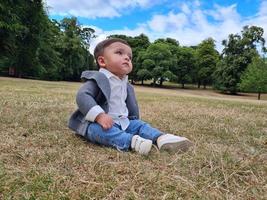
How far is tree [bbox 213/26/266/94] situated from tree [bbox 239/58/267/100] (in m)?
5.89

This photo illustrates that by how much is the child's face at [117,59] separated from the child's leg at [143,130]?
509mm

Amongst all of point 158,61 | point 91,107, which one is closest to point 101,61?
point 91,107

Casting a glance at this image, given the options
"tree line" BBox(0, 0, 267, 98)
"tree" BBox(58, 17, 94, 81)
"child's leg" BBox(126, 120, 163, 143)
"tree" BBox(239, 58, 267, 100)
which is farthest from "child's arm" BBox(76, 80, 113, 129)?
"tree" BBox(58, 17, 94, 81)

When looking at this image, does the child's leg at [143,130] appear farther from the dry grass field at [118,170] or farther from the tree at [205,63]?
the tree at [205,63]

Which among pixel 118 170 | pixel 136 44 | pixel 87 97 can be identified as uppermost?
pixel 136 44

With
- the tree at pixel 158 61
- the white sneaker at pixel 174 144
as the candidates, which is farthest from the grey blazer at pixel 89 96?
the tree at pixel 158 61

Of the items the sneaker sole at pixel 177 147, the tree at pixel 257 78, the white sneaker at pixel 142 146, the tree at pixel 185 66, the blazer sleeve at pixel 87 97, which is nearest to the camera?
the white sneaker at pixel 142 146

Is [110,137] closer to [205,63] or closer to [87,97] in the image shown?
[87,97]

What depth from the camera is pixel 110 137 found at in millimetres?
2812

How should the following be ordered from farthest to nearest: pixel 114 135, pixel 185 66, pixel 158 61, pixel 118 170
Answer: pixel 185 66
pixel 158 61
pixel 114 135
pixel 118 170

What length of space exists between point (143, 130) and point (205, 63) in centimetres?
5240

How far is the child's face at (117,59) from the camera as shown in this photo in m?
3.29

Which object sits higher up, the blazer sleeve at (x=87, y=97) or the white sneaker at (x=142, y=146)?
the blazer sleeve at (x=87, y=97)

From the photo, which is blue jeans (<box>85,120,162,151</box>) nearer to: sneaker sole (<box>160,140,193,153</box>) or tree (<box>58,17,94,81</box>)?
sneaker sole (<box>160,140,193,153</box>)
